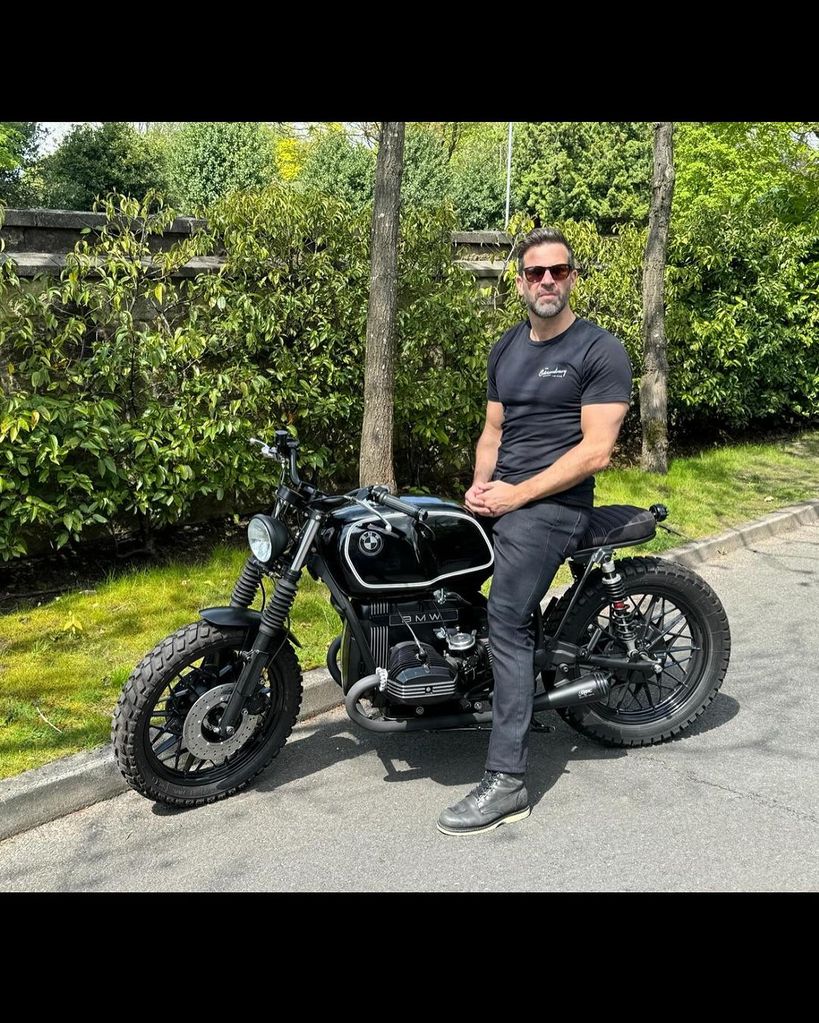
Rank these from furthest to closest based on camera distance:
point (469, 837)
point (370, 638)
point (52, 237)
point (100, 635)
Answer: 1. point (52, 237)
2. point (100, 635)
3. point (370, 638)
4. point (469, 837)

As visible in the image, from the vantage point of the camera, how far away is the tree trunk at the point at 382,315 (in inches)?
252

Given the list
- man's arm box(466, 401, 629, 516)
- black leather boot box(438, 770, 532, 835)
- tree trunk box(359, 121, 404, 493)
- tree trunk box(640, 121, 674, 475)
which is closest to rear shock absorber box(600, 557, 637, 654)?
man's arm box(466, 401, 629, 516)

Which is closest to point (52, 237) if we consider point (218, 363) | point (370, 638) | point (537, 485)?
point (218, 363)

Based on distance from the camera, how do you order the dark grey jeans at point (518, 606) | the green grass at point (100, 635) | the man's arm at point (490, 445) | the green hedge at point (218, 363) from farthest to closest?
the green hedge at point (218, 363) < the green grass at point (100, 635) < the man's arm at point (490, 445) < the dark grey jeans at point (518, 606)

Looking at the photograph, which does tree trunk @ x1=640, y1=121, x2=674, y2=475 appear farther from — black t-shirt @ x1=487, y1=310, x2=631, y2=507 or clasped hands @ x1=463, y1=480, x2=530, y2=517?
clasped hands @ x1=463, y1=480, x2=530, y2=517

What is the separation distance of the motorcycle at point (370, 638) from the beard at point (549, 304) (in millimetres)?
824

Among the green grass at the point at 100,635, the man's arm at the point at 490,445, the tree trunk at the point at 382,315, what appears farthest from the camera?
the tree trunk at the point at 382,315

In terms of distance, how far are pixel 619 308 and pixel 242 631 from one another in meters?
7.63

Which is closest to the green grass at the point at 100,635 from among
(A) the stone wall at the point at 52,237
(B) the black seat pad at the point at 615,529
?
(B) the black seat pad at the point at 615,529

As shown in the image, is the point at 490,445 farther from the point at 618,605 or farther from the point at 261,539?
the point at 261,539

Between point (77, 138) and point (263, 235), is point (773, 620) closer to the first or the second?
point (263, 235)

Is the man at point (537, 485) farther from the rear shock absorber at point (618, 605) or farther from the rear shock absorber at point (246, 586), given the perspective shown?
the rear shock absorber at point (246, 586)

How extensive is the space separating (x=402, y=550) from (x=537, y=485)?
57 centimetres

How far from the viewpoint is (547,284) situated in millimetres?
3574
